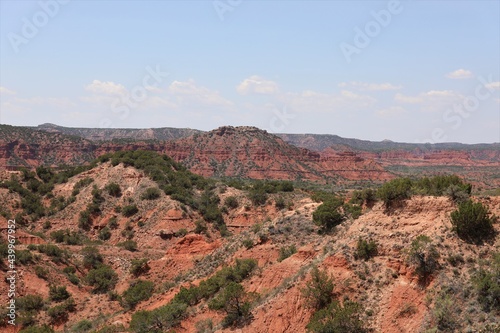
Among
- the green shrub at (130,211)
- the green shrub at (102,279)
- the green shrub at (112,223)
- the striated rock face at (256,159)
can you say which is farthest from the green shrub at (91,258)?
the striated rock face at (256,159)

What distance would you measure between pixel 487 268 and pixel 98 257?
3959cm

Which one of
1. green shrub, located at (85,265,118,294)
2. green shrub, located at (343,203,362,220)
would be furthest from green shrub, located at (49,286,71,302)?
green shrub, located at (343,203,362,220)

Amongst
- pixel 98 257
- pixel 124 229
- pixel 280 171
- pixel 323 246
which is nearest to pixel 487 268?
pixel 323 246

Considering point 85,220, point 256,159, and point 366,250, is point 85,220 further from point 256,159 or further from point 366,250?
point 256,159

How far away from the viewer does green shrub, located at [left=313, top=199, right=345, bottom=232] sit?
31.0 m

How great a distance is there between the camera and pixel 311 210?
1400 inches

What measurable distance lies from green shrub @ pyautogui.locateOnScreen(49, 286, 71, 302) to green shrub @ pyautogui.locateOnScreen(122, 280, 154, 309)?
510 cm

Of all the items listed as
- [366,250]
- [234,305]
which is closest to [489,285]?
[366,250]

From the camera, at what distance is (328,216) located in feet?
102

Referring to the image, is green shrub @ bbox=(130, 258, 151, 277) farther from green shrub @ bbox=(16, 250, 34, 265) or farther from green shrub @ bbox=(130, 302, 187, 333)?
green shrub @ bbox=(130, 302, 187, 333)

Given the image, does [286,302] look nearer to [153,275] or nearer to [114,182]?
[153,275]

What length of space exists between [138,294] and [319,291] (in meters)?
19.3

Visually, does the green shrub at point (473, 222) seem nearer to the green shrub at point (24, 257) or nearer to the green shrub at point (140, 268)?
the green shrub at point (140, 268)

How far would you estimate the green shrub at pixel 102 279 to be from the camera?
42369mm
